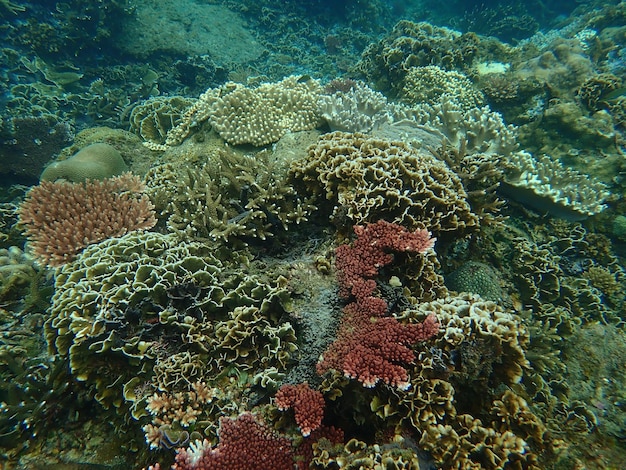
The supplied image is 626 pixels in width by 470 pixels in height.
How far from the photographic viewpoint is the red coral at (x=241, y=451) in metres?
2.62

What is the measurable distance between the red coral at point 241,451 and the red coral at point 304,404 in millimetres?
292

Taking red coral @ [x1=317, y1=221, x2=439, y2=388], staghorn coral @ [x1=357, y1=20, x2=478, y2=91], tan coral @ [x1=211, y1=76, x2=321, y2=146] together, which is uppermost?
staghorn coral @ [x1=357, y1=20, x2=478, y2=91]

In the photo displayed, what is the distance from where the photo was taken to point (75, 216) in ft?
14.7

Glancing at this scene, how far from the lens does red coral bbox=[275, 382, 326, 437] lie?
2748mm

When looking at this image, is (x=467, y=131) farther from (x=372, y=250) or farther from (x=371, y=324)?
(x=371, y=324)

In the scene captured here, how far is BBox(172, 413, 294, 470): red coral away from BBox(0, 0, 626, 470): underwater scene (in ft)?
0.05

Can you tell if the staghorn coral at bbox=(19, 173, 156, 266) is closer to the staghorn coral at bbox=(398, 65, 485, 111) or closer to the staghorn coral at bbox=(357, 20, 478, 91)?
the staghorn coral at bbox=(398, 65, 485, 111)

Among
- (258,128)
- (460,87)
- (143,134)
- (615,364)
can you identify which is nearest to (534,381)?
(615,364)

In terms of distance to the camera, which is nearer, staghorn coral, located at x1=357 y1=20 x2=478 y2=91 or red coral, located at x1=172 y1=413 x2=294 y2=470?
red coral, located at x1=172 y1=413 x2=294 y2=470

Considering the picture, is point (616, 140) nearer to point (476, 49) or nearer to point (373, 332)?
point (476, 49)

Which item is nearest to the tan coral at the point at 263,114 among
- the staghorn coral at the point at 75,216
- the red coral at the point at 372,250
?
the staghorn coral at the point at 75,216

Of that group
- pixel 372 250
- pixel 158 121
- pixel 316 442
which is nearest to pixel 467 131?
pixel 372 250

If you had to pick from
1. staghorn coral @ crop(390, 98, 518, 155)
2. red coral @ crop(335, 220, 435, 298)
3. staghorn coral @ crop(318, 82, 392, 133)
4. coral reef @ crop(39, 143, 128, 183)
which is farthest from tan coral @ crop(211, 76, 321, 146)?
red coral @ crop(335, 220, 435, 298)

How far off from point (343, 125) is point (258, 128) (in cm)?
153
